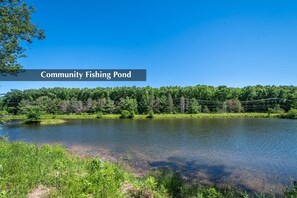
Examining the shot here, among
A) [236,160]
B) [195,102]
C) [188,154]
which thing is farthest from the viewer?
[195,102]

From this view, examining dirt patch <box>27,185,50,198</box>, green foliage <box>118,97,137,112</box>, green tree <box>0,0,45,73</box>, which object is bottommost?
dirt patch <box>27,185,50,198</box>

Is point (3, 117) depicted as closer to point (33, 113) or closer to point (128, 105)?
point (33, 113)

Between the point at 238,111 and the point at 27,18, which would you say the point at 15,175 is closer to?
the point at 27,18

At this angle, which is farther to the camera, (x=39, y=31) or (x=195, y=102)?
(x=195, y=102)

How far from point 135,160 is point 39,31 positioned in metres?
12.5

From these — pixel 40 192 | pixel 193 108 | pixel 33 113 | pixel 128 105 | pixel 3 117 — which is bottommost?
pixel 40 192

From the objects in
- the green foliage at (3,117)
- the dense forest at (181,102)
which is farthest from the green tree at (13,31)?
the dense forest at (181,102)

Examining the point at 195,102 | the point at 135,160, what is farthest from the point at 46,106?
the point at 135,160

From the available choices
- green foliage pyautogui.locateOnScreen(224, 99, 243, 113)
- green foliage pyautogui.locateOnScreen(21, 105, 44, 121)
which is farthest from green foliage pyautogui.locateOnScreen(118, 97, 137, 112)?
green foliage pyautogui.locateOnScreen(224, 99, 243, 113)

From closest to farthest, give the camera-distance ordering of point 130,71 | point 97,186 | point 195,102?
point 97,186, point 130,71, point 195,102

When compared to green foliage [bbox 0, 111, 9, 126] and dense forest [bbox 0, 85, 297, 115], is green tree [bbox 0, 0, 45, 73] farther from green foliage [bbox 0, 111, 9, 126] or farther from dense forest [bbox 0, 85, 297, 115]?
dense forest [bbox 0, 85, 297, 115]

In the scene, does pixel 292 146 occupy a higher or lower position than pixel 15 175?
lower

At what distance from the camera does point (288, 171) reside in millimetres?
15914

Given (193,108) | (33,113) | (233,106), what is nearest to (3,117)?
(33,113)
